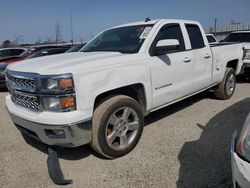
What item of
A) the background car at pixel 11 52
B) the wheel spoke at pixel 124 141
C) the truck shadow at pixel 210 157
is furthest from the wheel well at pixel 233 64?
the background car at pixel 11 52

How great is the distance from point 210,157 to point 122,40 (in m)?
2.34

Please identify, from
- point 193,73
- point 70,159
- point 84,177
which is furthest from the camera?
point 193,73

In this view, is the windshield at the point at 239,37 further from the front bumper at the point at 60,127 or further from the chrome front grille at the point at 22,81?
the chrome front grille at the point at 22,81

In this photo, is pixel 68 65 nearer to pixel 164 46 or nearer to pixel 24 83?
pixel 24 83

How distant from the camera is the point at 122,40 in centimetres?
459

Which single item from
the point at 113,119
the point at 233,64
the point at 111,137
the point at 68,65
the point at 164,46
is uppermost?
the point at 164,46

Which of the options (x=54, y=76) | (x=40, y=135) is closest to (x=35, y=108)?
(x=40, y=135)

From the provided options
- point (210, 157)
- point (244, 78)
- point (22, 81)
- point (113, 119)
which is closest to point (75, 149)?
point (113, 119)

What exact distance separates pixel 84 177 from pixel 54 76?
4.20ft

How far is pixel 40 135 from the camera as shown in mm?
3316

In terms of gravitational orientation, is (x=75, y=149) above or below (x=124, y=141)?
below

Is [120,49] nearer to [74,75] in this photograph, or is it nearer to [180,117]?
[74,75]

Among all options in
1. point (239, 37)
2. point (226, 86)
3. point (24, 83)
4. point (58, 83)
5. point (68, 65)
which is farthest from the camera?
point (239, 37)

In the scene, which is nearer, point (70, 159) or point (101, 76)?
point (101, 76)
